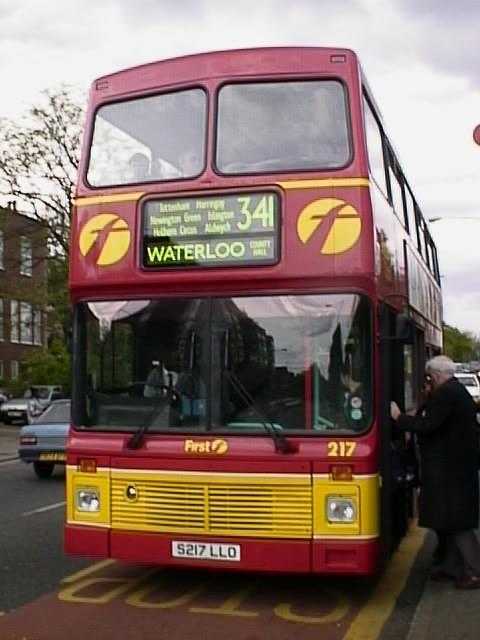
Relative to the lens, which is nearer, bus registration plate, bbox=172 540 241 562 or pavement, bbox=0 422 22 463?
bus registration plate, bbox=172 540 241 562

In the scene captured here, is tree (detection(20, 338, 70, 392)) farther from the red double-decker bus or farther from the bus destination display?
the bus destination display

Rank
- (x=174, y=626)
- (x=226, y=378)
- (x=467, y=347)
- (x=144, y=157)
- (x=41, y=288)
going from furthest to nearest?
(x=467, y=347), (x=41, y=288), (x=144, y=157), (x=226, y=378), (x=174, y=626)

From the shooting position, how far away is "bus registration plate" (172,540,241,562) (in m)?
7.30

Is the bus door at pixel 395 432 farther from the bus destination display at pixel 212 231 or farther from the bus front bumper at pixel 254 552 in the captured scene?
the bus destination display at pixel 212 231

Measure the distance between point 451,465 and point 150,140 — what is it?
347 centimetres

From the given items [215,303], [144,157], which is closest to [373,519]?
[215,303]

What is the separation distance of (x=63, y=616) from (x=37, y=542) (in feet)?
12.2

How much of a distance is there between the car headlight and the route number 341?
6.06 feet

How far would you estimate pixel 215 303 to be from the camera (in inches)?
300

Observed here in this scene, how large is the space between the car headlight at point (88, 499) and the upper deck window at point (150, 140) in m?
2.40

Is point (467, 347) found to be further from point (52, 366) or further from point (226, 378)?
point (226, 378)

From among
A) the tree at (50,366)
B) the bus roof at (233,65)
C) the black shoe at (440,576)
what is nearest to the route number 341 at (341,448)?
the black shoe at (440,576)

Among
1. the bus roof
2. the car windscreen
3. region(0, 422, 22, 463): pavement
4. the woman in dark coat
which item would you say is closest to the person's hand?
the woman in dark coat

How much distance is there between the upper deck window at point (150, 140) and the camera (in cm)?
792
